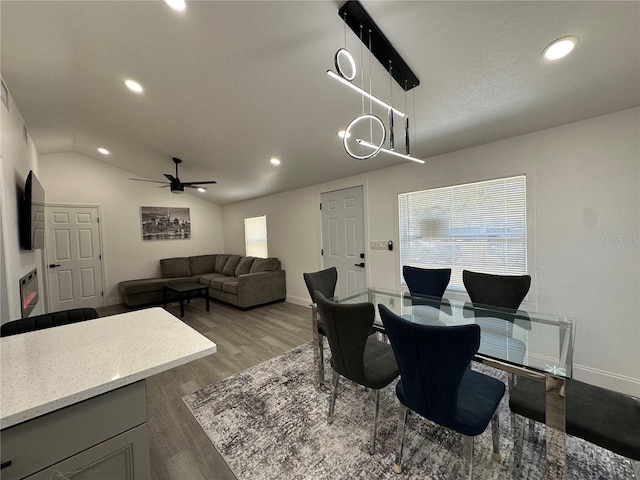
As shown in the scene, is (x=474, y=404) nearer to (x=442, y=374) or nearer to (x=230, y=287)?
(x=442, y=374)

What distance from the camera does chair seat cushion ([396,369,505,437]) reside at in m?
1.21

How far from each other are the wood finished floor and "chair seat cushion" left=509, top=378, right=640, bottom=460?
1.67 meters

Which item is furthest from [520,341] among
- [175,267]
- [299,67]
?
[175,267]

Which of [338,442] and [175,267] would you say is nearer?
[338,442]

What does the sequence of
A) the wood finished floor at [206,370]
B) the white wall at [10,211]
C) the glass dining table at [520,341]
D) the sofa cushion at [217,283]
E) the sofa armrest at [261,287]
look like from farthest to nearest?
the sofa cushion at [217,283], the sofa armrest at [261,287], the white wall at [10,211], the wood finished floor at [206,370], the glass dining table at [520,341]

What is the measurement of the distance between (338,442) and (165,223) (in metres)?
6.05

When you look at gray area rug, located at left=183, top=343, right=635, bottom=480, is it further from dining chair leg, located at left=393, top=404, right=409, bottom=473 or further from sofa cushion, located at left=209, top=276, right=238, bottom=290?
sofa cushion, located at left=209, top=276, right=238, bottom=290

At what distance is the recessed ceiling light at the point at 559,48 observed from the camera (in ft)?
4.98

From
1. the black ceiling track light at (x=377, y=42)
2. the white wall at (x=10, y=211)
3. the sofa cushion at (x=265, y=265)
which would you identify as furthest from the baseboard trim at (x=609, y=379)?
the white wall at (x=10, y=211)

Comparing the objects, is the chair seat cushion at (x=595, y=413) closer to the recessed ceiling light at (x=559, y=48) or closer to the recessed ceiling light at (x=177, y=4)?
the recessed ceiling light at (x=559, y=48)

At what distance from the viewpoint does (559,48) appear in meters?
1.57

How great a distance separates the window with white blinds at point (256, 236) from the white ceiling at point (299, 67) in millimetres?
2772

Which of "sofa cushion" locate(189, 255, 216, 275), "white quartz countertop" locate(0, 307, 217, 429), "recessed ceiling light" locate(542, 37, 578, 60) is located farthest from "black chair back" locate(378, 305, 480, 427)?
"sofa cushion" locate(189, 255, 216, 275)

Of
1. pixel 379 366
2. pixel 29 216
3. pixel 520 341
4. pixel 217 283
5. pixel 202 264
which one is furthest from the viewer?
pixel 202 264
